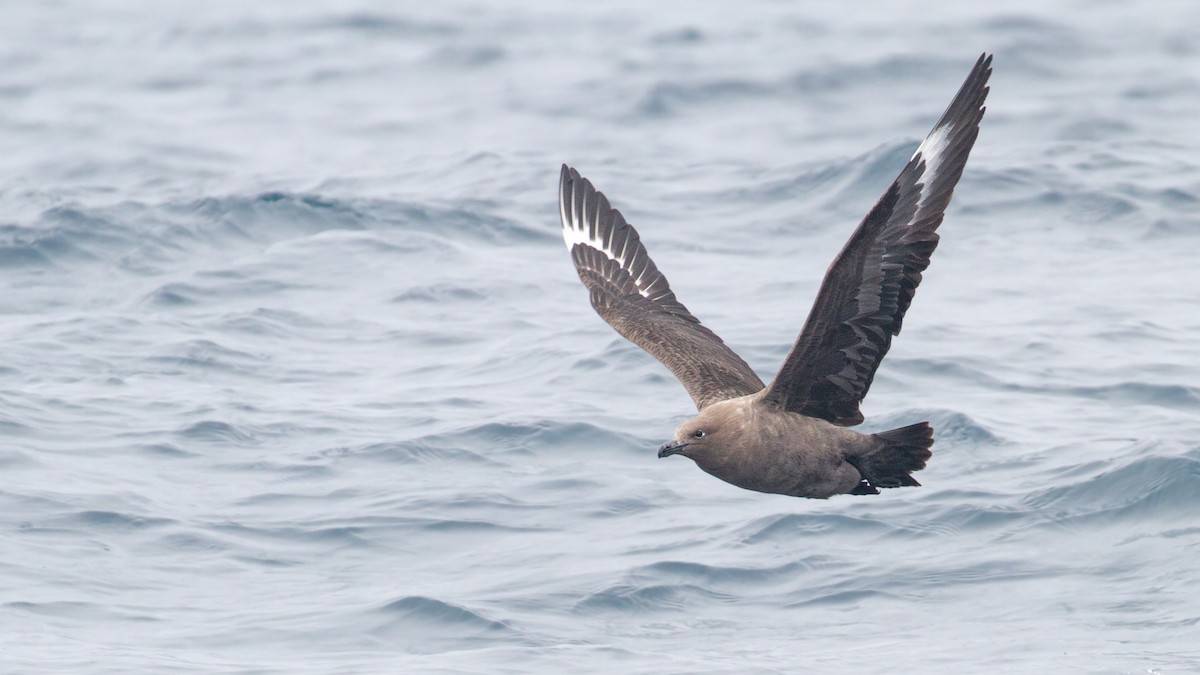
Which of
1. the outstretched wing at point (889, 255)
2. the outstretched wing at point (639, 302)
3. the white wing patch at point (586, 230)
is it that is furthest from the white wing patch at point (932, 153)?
the white wing patch at point (586, 230)

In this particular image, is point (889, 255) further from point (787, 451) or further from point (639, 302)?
point (639, 302)

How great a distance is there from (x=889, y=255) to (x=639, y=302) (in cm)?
290

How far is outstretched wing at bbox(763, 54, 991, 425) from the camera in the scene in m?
7.29

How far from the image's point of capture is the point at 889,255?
742 cm

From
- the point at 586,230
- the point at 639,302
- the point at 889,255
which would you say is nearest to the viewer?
the point at 889,255

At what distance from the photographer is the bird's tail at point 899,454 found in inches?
314

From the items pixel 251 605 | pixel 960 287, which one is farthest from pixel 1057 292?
pixel 251 605

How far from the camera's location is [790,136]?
18.8m

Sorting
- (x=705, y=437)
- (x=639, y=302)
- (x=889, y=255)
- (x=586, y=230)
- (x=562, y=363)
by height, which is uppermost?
(x=586, y=230)

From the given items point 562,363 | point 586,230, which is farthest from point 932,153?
point 562,363

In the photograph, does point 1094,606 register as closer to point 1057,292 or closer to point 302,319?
point 1057,292

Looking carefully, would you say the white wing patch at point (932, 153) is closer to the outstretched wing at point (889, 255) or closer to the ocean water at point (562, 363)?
the outstretched wing at point (889, 255)

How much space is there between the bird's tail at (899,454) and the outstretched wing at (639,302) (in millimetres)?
853

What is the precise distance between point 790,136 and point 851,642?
387 inches
